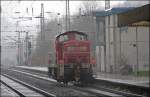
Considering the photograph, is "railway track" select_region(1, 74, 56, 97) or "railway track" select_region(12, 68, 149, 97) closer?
"railway track" select_region(12, 68, 149, 97)

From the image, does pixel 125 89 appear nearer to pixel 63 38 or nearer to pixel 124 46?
pixel 63 38

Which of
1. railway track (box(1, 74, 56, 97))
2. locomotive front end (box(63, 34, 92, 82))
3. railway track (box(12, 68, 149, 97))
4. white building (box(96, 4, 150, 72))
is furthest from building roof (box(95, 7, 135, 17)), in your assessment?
railway track (box(1, 74, 56, 97))

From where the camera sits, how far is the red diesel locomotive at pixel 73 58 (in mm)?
→ 27625

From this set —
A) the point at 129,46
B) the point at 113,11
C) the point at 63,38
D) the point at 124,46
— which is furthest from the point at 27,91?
the point at 113,11

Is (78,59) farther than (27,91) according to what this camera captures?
Yes

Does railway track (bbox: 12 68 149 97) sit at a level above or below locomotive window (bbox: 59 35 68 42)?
below

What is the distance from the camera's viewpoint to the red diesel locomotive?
2762 cm

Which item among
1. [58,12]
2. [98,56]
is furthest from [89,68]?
[58,12]

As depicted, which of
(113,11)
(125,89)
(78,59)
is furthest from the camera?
(113,11)

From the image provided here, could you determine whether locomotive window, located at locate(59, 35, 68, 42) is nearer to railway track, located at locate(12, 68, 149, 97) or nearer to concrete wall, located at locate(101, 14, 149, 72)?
railway track, located at locate(12, 68, 149, 97)

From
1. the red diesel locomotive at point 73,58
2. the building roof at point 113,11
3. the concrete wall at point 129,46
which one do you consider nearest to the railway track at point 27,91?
the red diesel locomotive at point 73,58

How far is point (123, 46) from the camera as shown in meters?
45.1

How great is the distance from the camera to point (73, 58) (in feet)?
92.9

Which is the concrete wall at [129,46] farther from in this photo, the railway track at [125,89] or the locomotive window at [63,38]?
the locomotive window at [63,38]
